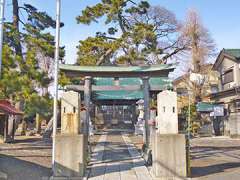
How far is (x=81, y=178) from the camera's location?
980 cm

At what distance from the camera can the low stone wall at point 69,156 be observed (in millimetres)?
10000

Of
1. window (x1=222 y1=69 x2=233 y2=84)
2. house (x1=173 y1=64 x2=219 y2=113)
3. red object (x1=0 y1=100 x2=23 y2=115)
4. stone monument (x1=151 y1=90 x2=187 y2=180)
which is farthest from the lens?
house (x1=173 y1=64 x2=219 y2=113)

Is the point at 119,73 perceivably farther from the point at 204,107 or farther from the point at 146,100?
the point at 204,107

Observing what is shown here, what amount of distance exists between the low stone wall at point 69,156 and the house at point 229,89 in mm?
20734

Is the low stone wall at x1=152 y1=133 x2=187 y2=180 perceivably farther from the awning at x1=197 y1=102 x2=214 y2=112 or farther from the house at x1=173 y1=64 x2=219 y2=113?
the awning at x1=197 y1=102 x2=214 y2=112

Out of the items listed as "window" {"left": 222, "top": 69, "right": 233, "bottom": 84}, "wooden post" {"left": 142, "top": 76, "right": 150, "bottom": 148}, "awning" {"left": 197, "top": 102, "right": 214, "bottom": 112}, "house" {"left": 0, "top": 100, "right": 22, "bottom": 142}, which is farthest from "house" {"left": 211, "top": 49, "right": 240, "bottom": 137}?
"house" {"left": 0, "top": 100, "right": 22, "bottom": 142}

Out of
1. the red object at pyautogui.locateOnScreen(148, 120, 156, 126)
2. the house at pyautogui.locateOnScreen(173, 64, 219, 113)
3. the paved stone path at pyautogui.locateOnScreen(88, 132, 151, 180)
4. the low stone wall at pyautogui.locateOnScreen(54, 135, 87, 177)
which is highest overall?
the house at pyautogui.locateOnScreen(173, 64, 219, 113)

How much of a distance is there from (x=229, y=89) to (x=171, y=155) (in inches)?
864

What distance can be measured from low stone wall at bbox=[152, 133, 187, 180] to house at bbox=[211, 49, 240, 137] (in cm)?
1932

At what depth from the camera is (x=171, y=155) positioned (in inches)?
394

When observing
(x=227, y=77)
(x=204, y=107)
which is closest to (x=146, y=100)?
(x=204, y=107)

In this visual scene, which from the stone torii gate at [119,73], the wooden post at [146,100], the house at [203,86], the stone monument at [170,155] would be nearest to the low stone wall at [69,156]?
the stone monument at [170,155]

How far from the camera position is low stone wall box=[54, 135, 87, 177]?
32.8 feet

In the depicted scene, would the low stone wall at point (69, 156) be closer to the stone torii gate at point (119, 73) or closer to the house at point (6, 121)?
the stone torii gate at point (119, 73)
